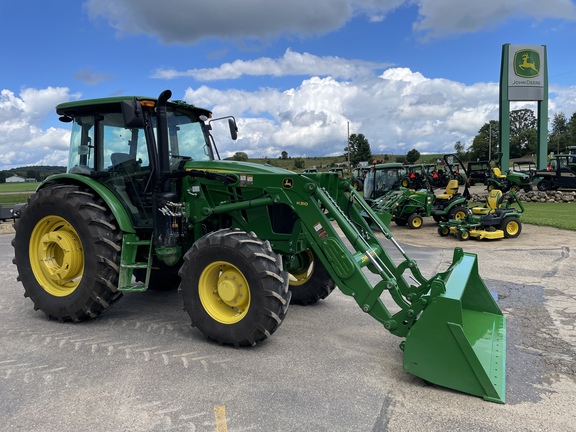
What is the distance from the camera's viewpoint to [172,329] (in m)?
4.81

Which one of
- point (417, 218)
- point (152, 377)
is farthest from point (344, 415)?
point (417, 218)

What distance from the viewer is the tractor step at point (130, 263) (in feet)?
15.5

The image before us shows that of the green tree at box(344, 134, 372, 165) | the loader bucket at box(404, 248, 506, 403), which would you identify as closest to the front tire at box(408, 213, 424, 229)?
the loader bucket at box(404, 248, 506, 403)

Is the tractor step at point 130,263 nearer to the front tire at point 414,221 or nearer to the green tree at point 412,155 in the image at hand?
the front tire at point 414,221

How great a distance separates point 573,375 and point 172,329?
12.7 ft

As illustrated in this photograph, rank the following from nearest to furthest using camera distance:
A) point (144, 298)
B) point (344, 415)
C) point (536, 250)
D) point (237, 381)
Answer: point (344, 415), point (237, 381), point (144, 298), point (536, 250)

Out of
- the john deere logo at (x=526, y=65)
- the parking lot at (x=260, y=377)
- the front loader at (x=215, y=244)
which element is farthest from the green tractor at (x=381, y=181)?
the john deere logo at (x=526, y=65)

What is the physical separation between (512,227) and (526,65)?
2046cm

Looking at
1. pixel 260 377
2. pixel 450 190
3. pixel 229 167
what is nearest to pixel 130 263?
pixel 229 167

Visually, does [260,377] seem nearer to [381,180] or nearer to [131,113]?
[131,113]

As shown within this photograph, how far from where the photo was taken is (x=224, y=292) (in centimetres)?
432

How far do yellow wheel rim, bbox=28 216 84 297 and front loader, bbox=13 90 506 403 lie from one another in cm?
2

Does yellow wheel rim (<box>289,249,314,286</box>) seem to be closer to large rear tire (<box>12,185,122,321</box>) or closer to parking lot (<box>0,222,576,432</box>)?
parking lot (<box>0,222,576,432</box>)

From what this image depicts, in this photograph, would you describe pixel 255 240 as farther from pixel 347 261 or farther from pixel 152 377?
pixel 152 377
